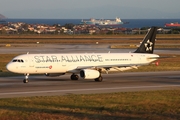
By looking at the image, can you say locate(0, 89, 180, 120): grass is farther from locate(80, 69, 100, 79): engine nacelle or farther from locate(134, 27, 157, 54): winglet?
locate(134, 27, 157, 54): winglet

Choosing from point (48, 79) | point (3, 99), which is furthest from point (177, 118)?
point (48, 79)

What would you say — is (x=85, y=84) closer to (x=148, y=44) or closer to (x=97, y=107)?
(x=148, y=44)

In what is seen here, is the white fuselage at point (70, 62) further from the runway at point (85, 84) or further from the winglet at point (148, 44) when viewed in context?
the runway at point (85, 84)

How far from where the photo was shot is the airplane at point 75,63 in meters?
43.5

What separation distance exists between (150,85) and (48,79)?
1138cm

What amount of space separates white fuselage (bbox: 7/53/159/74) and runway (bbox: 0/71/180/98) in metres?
1.35

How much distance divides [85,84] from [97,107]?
1361 cm

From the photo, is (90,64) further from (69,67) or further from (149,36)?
(149,36)

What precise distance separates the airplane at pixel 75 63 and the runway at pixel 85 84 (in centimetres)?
102

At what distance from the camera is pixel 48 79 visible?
47.8 m

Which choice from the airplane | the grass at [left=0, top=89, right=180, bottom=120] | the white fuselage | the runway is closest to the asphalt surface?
the runway

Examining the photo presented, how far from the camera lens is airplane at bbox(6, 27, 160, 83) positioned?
4353cm

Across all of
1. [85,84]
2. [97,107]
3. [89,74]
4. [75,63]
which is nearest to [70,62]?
[75,63]

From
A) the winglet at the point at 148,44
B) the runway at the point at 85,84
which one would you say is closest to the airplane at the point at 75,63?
the winglet at the point at 148,44
